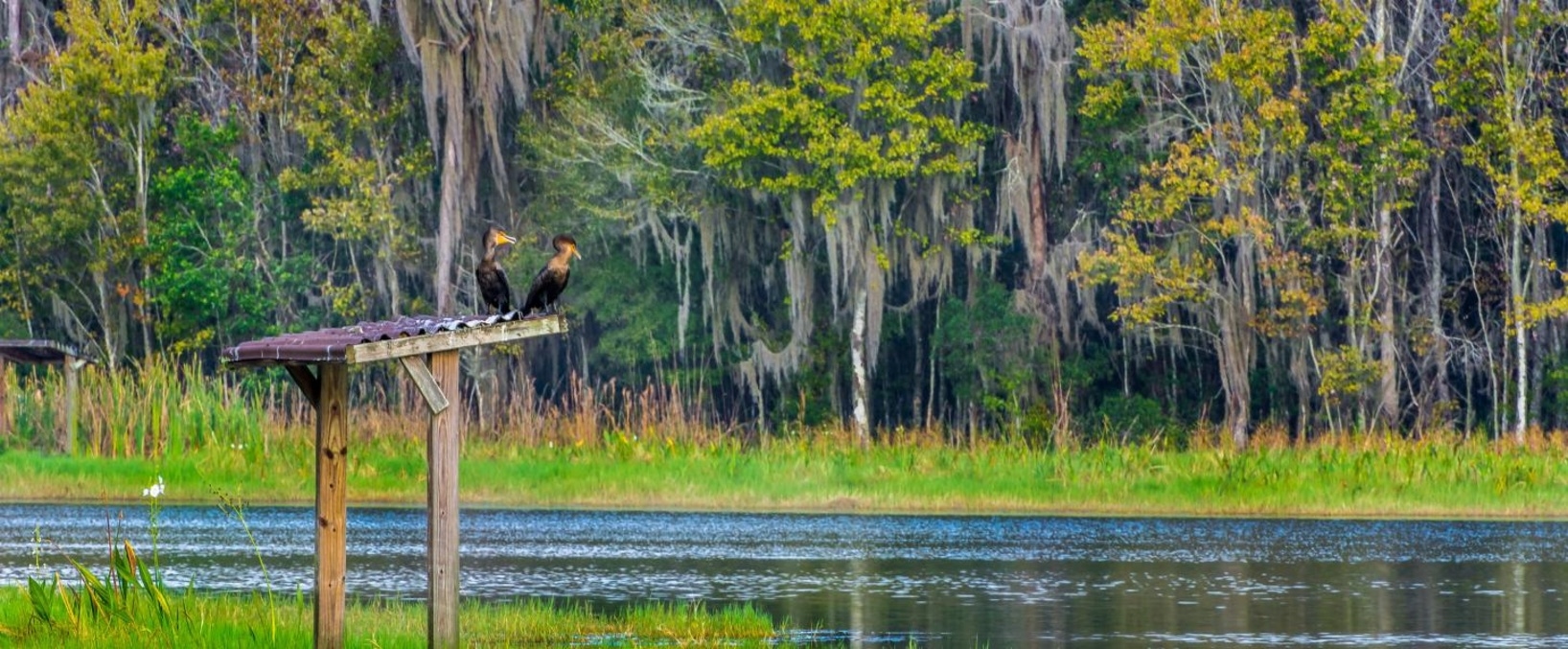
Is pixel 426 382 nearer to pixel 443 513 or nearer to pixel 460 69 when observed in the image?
pixel 443 513

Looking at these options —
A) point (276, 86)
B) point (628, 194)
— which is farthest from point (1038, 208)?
point (276, 86)

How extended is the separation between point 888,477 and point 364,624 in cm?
1625

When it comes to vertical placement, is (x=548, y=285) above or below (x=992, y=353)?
below

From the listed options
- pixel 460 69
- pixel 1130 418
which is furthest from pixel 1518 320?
pixel 460 69

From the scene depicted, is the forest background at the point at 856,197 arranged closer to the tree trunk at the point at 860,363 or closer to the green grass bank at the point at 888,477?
the tree trunk at the point at 860,363

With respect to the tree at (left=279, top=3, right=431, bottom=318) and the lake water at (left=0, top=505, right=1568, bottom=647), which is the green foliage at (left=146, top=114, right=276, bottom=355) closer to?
the tree at (left=279, top=3, right=431, bottom=318)

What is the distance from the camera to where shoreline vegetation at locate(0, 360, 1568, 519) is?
2845 cm

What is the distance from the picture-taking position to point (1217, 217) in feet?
116

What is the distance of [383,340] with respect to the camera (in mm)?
11195

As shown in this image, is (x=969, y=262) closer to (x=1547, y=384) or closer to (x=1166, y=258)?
(x=1166, y=258)

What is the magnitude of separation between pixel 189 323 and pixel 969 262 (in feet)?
43.6

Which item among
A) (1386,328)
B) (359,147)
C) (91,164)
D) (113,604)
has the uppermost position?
(359,147)

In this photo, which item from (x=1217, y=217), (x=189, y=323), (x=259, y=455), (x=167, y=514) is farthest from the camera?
(x=189, y=323)

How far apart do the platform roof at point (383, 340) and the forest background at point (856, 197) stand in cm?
2133
